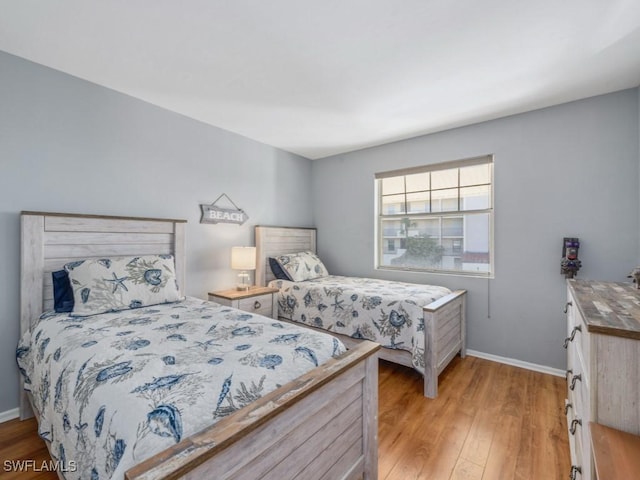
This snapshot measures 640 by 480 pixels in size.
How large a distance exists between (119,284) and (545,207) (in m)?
3.49

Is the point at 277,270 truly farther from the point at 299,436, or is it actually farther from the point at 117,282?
the point at 299,436

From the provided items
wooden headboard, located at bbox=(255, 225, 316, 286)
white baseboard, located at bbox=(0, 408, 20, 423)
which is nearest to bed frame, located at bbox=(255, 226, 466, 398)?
wooden headboard, located at bbox=(255, 225, 316, 286)

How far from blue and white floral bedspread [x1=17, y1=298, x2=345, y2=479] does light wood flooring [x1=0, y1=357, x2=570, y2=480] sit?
72 cm

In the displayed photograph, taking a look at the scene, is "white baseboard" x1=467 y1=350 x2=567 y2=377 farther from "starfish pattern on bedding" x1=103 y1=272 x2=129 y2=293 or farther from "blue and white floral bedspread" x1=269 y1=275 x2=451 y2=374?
"starfish pattern on bedding" x1=103 y1=272 x2=129 y2=293

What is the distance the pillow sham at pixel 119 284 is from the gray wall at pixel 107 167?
19.4 inches

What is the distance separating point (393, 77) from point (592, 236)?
6.90 ft

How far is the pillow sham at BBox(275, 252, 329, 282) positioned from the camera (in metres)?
3.39

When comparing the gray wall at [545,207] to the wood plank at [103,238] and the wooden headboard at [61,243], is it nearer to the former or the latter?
the wood plank at [103,238]

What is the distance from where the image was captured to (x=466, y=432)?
183cm

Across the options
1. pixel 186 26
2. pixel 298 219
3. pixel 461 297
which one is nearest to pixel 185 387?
pixel 186 26

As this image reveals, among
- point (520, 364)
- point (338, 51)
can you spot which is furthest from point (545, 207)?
point (338, 51)

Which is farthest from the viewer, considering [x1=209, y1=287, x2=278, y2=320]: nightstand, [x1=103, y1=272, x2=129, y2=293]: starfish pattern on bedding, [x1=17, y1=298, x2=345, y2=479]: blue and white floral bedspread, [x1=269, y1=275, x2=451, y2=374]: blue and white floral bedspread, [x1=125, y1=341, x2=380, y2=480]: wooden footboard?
[x1=209, y1=287, x2=278, y2=320]: nightstand

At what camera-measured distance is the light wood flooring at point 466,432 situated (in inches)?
60.8

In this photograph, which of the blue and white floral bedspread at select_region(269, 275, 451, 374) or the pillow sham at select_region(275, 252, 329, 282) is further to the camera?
the pillow sham at select_region(275, 252, 329, 282)
